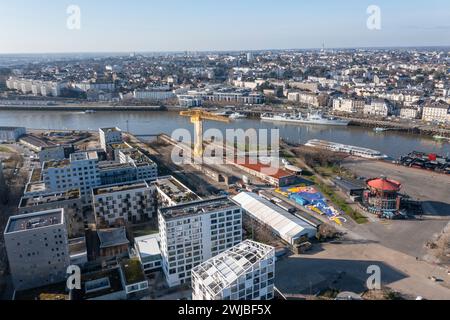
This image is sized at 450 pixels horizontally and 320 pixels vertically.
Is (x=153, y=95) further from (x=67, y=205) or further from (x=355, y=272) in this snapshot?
(x=355, y=272)

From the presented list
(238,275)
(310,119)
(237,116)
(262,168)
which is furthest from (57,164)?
(310,119)

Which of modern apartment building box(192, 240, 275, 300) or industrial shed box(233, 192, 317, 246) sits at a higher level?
modern apartment building box(192, 240, 275, 300)

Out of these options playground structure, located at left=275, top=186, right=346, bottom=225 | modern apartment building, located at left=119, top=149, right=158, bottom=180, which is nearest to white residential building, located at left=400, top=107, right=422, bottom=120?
playground structure, located at left=275, top=186, right=346, bottom=225

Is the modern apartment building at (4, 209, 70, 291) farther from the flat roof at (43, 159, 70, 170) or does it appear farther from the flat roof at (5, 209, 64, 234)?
the flat roof at (43, 159, 70, 170)

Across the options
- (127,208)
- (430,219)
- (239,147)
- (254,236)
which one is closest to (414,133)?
(239,147)
